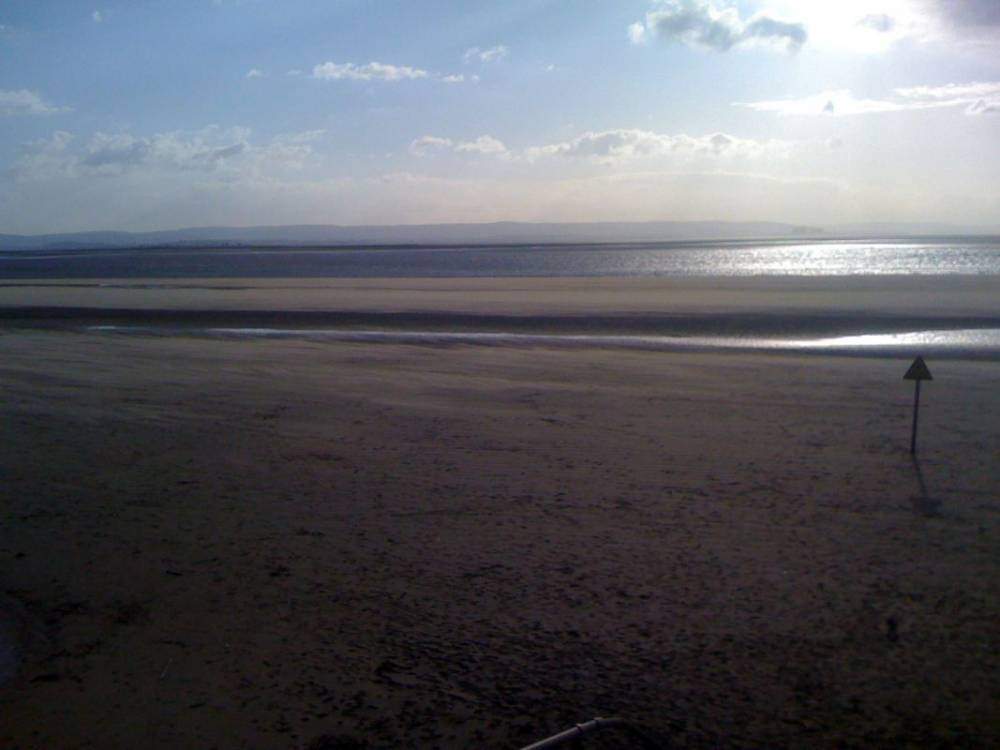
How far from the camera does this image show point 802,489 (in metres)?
9.80

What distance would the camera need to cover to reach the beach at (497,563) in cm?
538

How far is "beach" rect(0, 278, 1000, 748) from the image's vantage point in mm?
5379

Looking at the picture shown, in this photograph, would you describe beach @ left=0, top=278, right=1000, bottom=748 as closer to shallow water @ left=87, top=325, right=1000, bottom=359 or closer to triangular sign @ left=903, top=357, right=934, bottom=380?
triangular sign @ left=903, top=357, right=934, bottom=380

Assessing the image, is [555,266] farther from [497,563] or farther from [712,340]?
[497,563]

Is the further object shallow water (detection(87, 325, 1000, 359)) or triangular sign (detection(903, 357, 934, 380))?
shallow water (detection(87, 325, 1000, 359))

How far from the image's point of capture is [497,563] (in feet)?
25.5

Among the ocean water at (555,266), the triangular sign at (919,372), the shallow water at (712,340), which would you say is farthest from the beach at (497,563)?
the ocean water at (555,266)

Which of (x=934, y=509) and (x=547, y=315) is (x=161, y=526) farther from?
(x=547, y=315)

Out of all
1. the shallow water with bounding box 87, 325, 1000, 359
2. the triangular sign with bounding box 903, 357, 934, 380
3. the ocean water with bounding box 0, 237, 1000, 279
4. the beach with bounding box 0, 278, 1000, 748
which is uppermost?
the ocean water with bounding box 0, 237, 1000, 279

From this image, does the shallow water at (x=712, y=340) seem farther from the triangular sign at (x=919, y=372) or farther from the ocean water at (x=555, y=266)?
the ocean water at (x=555, y=266)

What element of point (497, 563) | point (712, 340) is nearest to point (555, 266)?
point (712, 340)

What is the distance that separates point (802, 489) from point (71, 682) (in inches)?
294

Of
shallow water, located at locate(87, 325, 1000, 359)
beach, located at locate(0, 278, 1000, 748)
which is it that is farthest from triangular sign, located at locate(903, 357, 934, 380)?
shallow water, located at locate(87, 325, 1000, 359)

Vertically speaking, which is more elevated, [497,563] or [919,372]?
[919,372]
